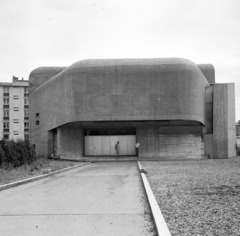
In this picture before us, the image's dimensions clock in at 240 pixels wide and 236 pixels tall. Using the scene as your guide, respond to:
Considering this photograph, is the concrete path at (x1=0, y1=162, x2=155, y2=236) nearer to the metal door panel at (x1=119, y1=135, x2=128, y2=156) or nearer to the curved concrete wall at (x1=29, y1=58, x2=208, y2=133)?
the curved concrete wall at (x1=29, y1=58, x2=208, y2=133)

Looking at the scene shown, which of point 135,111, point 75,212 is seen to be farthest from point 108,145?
point 75,212

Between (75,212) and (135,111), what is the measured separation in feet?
80.8

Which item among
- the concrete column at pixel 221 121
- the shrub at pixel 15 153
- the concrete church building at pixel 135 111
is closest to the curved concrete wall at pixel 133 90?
the concrete church building at pixel 135 111

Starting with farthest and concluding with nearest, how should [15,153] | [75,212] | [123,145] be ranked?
[123,145], [15,153], [75,212]

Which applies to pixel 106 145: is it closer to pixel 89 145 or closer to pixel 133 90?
pixel 89 145

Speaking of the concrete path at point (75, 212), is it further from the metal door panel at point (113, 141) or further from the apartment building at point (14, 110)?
the apartment building at point (14, 110)

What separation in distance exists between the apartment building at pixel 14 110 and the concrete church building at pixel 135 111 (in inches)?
1366

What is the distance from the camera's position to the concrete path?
17.7 ft

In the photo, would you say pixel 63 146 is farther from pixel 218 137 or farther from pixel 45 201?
pixel 45 201

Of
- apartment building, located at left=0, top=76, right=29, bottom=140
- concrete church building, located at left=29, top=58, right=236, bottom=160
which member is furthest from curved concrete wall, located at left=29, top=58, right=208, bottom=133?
apartment building, located at left=0, top=76, right=29, bottom=140

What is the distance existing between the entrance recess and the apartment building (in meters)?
38.4

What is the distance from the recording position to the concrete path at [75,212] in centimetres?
541

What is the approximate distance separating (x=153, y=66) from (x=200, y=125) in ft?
27.0

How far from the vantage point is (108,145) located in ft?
114
